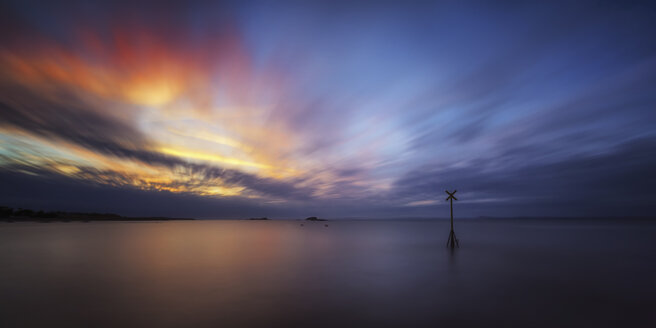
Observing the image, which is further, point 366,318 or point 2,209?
point 2,209

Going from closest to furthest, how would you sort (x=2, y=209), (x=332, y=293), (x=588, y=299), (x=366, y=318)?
(x=366, y=318)
(x=588, y=299)
(x=332, y=293)
(x=2, y=209)

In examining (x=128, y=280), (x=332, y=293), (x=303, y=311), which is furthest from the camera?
(x=128, y=280)

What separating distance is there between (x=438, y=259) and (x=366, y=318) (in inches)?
749

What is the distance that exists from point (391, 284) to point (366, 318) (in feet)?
21.9

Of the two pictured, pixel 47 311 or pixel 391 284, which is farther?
pixel 391 284

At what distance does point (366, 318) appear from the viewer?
34.1 ft

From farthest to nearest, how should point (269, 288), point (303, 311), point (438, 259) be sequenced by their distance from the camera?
point (438, 259)
point (269, 288)
point (303, 311)

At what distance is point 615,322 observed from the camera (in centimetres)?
1048

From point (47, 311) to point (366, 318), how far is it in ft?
42.9

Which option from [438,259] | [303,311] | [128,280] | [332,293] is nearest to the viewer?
[303,311]

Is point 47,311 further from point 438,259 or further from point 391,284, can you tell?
point 438,259

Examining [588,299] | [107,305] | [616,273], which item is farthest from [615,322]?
[107,305]

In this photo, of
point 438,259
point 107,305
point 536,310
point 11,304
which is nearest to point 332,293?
point 536,310

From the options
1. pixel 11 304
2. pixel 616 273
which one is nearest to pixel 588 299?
pixel 616 273
